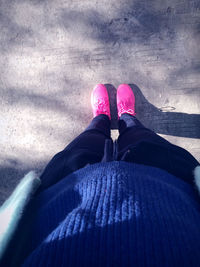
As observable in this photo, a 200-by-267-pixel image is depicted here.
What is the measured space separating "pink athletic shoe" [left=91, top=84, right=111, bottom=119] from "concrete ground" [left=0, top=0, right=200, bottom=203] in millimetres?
67

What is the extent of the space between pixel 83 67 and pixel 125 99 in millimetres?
450

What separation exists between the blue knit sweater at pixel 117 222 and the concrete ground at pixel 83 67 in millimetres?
976

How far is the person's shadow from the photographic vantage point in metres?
1.75

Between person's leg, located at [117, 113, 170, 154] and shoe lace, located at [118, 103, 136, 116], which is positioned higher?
shoe lace, located at [118, 103, 136, 116]

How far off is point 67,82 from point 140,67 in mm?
625

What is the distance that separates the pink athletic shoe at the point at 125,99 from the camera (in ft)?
5.52

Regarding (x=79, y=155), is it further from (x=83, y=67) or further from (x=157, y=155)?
(x=83, y=67)

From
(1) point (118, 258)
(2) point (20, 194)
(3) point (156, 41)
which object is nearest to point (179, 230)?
(1) point (118, 258)

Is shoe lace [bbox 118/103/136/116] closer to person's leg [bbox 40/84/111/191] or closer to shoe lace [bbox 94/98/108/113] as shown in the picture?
shoe lace [bbox 94/98/108/113]

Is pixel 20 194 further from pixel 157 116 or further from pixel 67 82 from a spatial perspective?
pixel 157 116

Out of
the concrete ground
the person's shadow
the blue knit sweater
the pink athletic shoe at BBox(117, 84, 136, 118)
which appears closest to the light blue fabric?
the blue knit sweater

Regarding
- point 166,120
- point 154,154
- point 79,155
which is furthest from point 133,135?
point 166,120

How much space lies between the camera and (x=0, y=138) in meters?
1.84

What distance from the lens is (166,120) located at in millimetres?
1758
